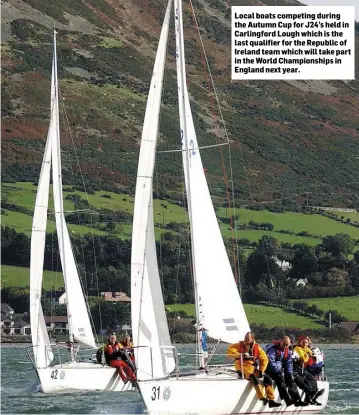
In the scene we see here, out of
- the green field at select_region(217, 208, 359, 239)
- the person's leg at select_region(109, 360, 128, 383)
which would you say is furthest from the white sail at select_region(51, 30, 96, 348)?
the green field at select_region(217, 208, 359, 239)

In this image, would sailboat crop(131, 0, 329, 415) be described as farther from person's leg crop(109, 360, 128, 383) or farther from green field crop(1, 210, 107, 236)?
green field crop(1, 210, 107, 236)

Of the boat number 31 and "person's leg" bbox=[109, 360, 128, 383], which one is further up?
the boat number 31

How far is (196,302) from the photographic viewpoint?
108ft

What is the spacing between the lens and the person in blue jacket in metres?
31.9

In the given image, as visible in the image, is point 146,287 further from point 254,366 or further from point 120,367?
point 120,367

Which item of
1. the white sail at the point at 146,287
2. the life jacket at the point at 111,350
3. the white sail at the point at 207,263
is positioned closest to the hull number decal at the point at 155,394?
the white sail at the point at 146,287

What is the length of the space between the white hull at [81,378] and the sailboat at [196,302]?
927 cm

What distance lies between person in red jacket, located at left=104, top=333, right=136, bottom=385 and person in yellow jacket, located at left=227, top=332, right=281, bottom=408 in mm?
9563

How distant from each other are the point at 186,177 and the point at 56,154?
596 inches

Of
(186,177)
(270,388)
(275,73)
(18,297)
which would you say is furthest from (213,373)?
(18,297)

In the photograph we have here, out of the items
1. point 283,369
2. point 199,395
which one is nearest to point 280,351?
point 283,369

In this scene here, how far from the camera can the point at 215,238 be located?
3366cm

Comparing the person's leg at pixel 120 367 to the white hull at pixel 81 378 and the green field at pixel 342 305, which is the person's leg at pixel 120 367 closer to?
the white hull at pixel 81 378

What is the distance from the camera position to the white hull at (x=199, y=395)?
31.0 m
